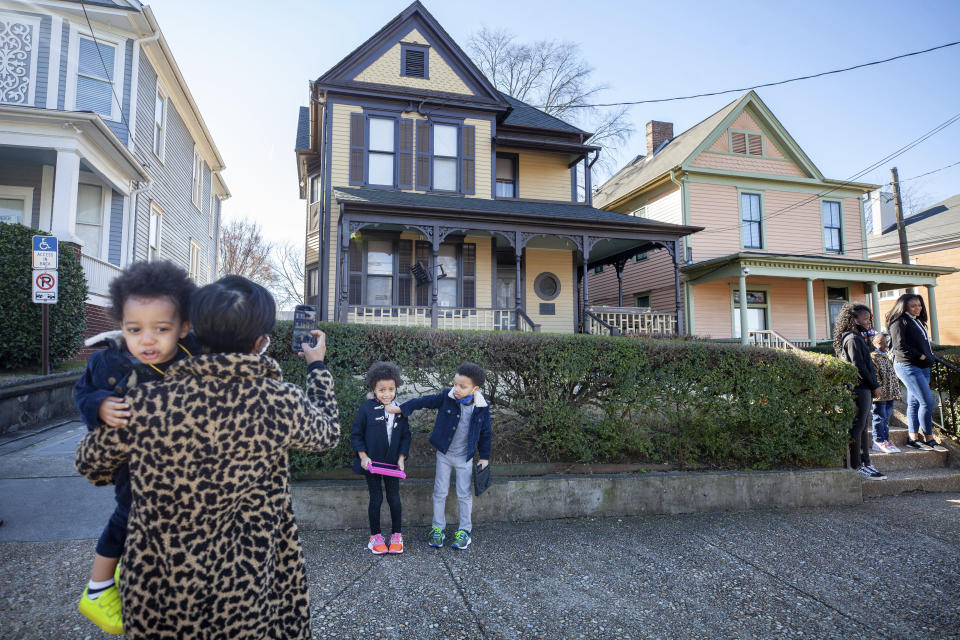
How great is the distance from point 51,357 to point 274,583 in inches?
335

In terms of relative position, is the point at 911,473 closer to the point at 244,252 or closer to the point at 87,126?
the point at 87,126

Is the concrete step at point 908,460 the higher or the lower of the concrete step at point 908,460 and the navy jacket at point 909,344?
the lower

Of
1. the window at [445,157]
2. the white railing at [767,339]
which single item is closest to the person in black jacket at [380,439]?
the window at [445,157]

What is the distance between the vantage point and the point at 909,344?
20.0 feet

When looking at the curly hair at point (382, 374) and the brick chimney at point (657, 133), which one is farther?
the brick chimney at point (657, 133)

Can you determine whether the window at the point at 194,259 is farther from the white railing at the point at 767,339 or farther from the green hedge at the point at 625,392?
the white railing at the point at 767,339

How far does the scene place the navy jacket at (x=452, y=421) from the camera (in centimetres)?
380

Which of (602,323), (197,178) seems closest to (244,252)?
(197,178)

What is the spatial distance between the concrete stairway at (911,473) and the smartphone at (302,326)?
235 inches

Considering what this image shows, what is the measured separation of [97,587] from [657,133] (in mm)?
23991

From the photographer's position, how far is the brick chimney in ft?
71.9

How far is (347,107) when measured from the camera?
13633 mm

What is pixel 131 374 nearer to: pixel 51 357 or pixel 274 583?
pixel 274 583

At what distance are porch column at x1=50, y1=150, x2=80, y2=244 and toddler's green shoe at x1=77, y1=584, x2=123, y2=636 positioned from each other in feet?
32.6
